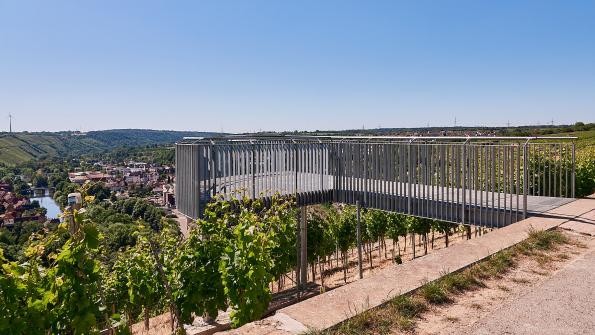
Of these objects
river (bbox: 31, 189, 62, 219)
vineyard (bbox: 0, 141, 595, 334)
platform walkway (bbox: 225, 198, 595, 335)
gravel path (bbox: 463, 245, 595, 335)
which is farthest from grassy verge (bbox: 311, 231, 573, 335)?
river (bbox: 31, 189, 62, 219)

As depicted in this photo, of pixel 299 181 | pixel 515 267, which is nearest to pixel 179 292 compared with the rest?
pixel 515 267

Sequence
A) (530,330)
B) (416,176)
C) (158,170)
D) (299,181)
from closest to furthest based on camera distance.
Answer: (530,330) < (416,176) < (299,181) < (158,170)

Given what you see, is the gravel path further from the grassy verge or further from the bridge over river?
the bridge over river

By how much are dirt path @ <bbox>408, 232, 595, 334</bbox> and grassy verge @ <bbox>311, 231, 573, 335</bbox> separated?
0.07 m

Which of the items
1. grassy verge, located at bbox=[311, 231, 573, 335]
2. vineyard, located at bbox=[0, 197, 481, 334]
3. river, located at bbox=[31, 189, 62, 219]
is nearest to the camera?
grassy verge, located at bbox=[311, 231, 573, 335]

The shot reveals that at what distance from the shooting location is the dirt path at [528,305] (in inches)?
114

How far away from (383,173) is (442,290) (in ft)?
18.0

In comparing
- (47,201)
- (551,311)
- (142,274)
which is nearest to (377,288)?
(551,311)

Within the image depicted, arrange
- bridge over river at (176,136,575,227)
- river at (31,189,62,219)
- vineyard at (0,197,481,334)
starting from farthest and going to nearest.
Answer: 1. river at (31,189,62,219)
2. bridge over river at (176,136,575,227)
3. vineyard at (0,197,481,334)

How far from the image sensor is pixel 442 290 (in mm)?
3455

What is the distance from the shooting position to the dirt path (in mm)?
2896

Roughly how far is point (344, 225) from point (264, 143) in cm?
1233

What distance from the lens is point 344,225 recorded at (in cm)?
2011

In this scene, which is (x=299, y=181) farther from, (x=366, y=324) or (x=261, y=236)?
(x=366, y=324)
